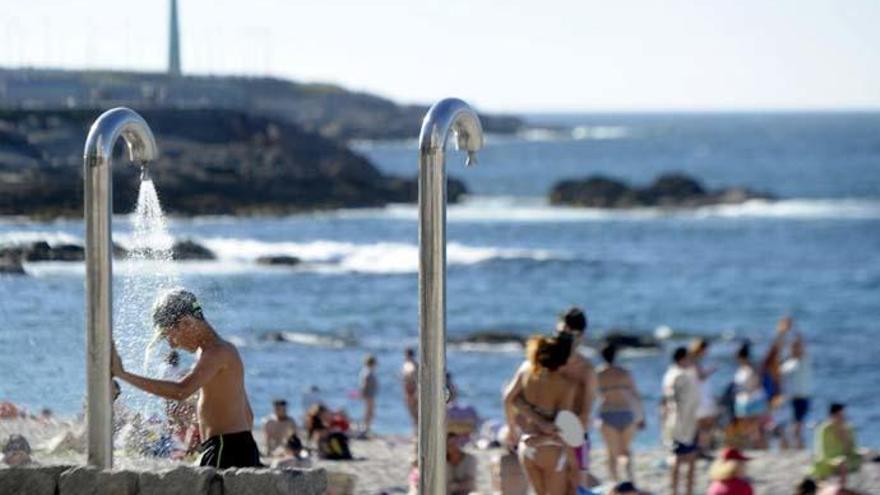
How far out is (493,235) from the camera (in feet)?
218

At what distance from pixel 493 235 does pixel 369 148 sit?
101m

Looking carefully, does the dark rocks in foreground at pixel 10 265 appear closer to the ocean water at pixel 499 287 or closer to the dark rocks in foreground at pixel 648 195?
the ocean water at pixel 499 287

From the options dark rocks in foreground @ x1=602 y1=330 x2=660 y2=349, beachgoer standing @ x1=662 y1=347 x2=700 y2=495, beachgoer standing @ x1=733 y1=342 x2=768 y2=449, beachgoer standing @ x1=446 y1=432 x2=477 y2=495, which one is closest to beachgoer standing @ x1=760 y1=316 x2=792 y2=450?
beachgoer standing @ x1=733 y1=342 x2=768 y2=449

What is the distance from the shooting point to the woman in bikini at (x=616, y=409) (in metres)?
13.2

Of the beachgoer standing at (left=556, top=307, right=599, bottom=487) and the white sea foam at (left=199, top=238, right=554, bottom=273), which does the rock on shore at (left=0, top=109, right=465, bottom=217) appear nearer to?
the white sea foam at (left=199, top=238, right=554, bottom=273)

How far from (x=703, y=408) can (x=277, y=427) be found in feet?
13.6

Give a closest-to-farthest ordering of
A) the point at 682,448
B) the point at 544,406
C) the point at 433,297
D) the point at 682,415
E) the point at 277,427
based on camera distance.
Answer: the point at 433,297
the point at 544,406
the point at 277,427
the point at 682,448
the point at 682,415

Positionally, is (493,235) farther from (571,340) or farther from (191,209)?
(571,340)

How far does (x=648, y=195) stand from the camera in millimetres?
80250

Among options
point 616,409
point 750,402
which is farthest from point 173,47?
point 616,409

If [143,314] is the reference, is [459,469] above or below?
below

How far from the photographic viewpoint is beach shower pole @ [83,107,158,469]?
564 centimetres

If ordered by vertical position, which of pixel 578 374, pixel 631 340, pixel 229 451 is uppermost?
pixel 229 451

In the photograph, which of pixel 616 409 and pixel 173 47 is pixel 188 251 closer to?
pixel 616 409
